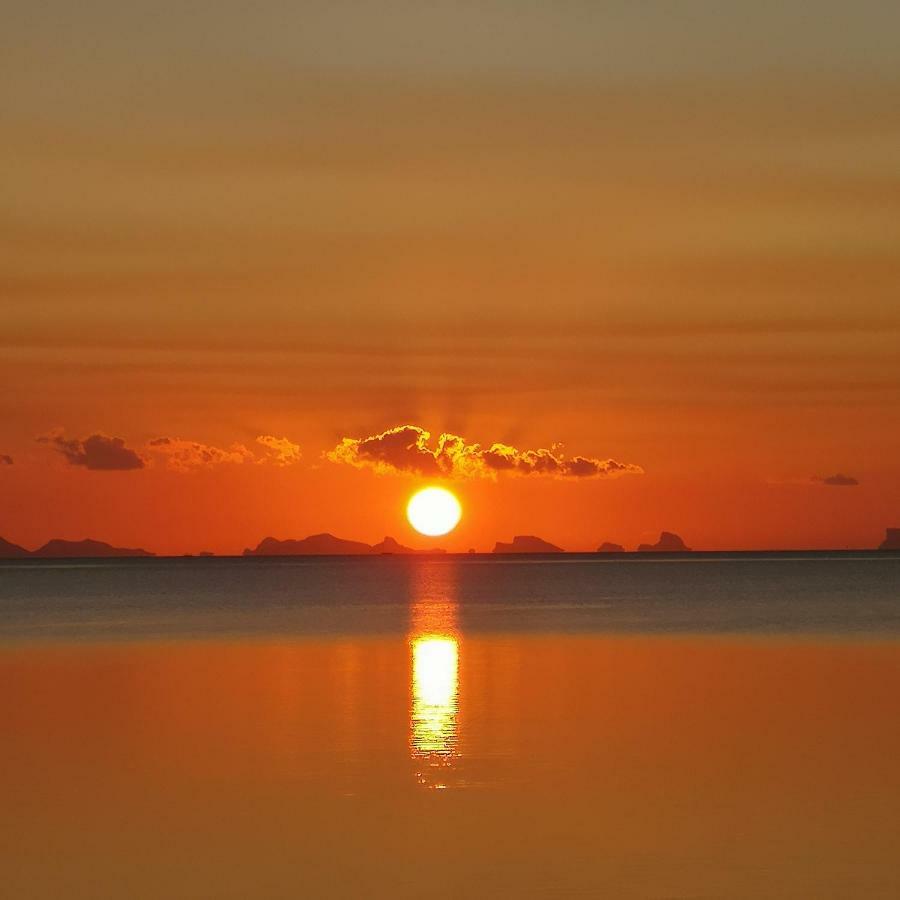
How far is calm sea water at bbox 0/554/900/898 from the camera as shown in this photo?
1383 cm

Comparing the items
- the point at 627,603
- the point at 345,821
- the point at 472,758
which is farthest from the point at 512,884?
the point at 627,603

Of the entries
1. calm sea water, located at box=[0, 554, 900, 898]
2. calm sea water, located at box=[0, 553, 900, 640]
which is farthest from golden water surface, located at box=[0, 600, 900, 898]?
calm sea water, located at box=[0, 553, 900, 640]

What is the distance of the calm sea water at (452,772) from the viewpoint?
45.4ft

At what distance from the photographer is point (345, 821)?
52.1ft

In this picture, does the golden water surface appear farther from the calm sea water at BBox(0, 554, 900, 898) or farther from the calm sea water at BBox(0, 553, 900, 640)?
the calm sea water at BBox(0, 553, 900, 640)

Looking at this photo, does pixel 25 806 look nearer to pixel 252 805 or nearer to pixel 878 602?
pixel 252 805

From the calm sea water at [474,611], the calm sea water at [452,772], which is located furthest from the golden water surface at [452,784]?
the calm sea water at [474,611]

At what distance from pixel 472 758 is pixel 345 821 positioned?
4.12 meters

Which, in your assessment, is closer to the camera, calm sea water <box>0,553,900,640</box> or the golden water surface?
the golden water surface

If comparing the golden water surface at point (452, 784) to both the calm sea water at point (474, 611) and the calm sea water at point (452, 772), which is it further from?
the calm sea water at point (474, 611)

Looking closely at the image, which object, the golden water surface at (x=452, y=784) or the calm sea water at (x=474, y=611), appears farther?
the calm sea water at (x=474, y=611)

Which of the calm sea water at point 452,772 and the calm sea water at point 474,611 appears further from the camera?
the calm sea water at point 474,611

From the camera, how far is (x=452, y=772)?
18.7 metres

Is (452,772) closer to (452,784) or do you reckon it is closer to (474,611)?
(452,784)
